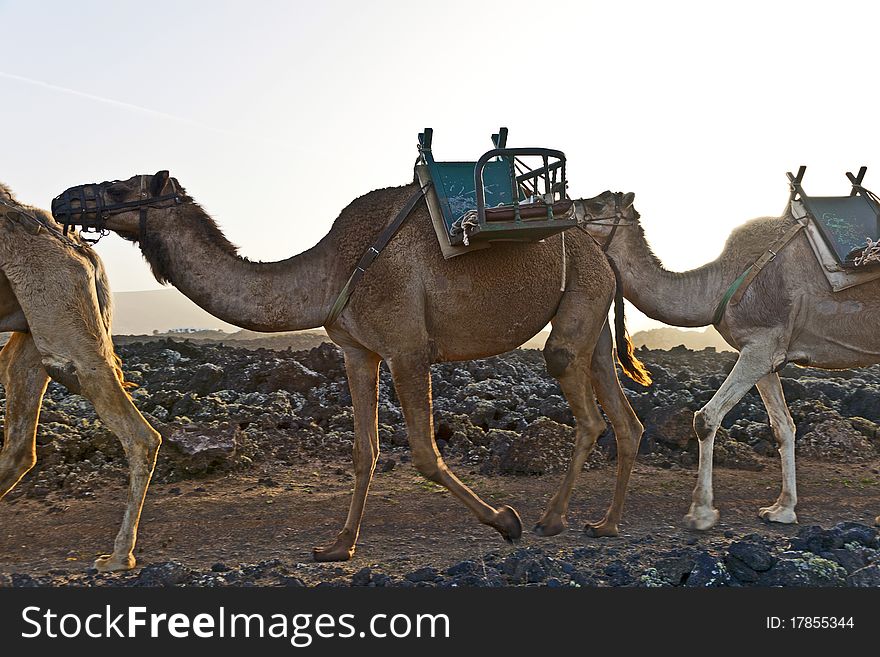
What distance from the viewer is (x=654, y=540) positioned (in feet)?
20.7

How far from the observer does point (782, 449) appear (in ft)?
24.1

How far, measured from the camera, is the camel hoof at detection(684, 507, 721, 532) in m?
6.71

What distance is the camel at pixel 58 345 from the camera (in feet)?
18.6

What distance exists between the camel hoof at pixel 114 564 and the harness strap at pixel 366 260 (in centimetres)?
207

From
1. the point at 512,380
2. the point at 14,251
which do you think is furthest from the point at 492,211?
the point at 512,380

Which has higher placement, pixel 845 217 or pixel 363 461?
pixel 845 217

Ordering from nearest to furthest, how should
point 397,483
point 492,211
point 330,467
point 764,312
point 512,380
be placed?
1. point 492,211
2. point 764,312
3. point 397,483
4. point 330,467
5. point 512,380

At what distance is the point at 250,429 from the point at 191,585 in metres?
5.18

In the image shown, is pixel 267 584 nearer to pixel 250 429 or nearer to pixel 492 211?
pixel 492 211

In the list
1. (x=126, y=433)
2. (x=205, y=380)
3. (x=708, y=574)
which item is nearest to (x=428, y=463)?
(x=708, y=574)

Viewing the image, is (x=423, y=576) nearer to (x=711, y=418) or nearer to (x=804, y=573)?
(x=804, y=573)

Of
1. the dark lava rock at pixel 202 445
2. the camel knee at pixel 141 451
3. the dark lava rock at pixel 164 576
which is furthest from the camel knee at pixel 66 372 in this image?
the dark lava rock at pixel 202 445

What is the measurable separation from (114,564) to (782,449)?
553 cm

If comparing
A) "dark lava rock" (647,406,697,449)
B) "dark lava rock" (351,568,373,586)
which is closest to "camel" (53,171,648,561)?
"dark lava rock" (351,568,373,586)
